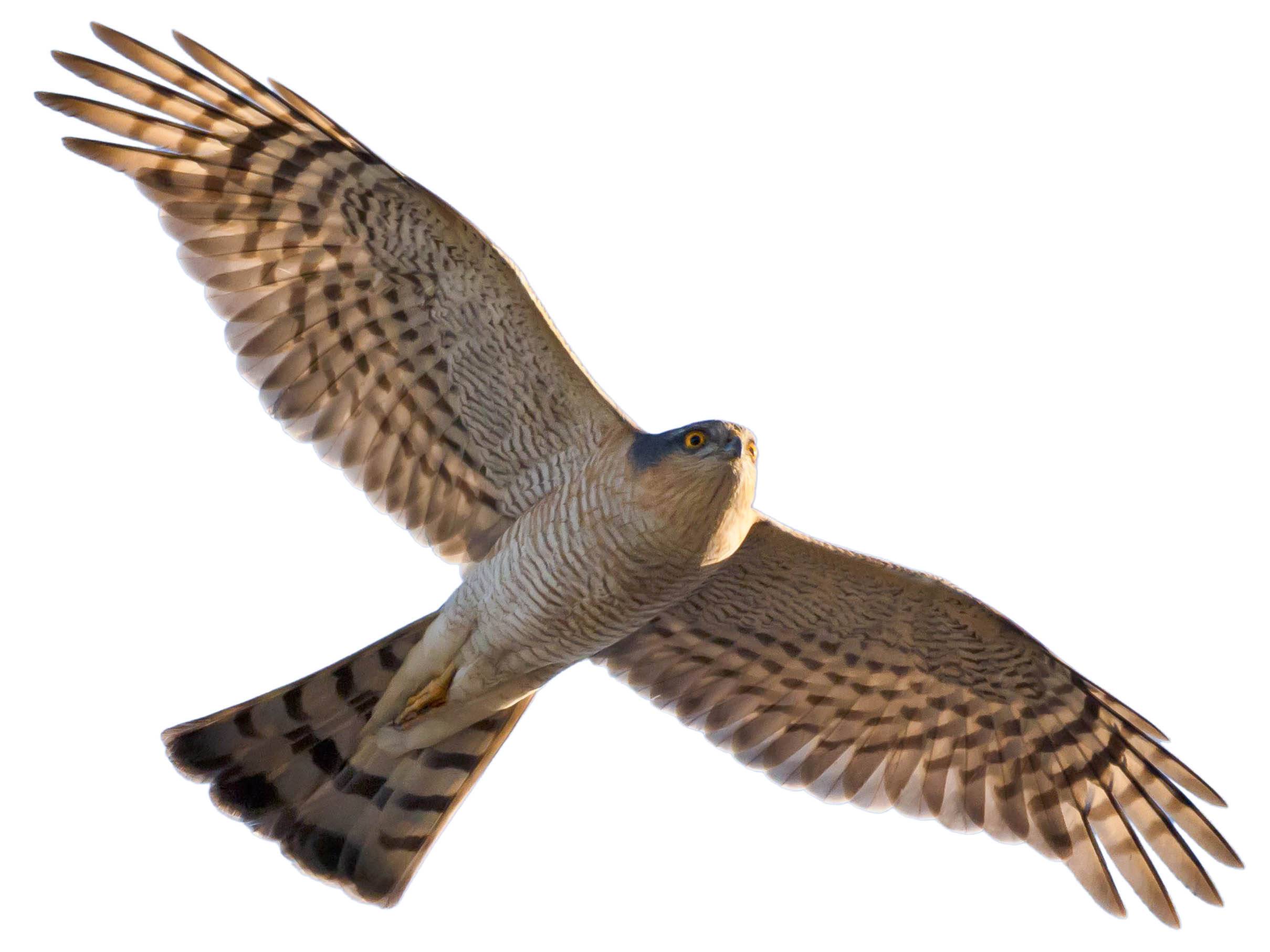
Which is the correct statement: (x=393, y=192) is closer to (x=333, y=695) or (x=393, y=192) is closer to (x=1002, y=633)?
(x=333, y=695)

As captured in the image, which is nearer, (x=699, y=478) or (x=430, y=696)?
(x=699, y=478)

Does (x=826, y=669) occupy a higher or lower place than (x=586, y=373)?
lower

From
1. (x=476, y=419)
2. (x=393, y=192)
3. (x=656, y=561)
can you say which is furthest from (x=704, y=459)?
(x=393, y=192)

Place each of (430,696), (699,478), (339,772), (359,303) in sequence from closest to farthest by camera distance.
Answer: (699,478)
(359,303)
(430,696)
(339,772)

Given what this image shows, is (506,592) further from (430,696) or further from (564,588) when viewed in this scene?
(430,696)

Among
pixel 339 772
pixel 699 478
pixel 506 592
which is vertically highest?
pixel 699 478

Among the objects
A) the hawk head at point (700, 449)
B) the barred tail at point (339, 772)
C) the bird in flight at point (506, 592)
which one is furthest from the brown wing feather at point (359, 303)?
the barred tail at point (339, 772)

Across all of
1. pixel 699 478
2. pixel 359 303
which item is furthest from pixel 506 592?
pixel 359 303
